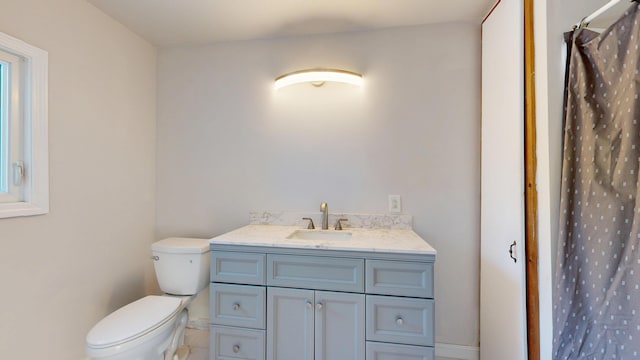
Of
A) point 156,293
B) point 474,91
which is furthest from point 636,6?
point 156,293

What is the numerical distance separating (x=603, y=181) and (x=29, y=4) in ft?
8.78

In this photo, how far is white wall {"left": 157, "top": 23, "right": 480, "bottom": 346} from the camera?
6.17ft

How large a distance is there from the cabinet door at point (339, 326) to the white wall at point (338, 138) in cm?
72

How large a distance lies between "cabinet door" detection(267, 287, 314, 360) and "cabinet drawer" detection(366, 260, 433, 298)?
0.33 metres

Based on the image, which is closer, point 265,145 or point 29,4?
point 29,4

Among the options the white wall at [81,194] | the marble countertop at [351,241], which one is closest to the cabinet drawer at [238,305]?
the marble countertop at [351,241]

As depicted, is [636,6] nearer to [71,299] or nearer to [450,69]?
[450,69]

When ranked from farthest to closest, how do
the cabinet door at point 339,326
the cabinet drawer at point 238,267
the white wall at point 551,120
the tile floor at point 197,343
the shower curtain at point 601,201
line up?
the tile floor at point 197,343
the cabinet drawer at point 238,267
the cabinet door at point 339,326
the white wall at point 551,120
the shower curtain at point 601,201

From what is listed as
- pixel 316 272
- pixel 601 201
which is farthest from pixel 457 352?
pixel 601 201

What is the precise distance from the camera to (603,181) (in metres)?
1.02

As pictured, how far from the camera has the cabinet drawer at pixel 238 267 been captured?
150 cm

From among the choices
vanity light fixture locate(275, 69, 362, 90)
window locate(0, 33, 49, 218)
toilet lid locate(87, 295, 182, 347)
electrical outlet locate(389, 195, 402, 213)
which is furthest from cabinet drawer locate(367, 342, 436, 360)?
window locate(0, 33, 49, 218)

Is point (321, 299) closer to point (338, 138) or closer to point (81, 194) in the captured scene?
point (338, 138)

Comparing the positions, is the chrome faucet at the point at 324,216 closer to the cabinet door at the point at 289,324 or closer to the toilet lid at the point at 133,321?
the cabinet door at the point at 289,324
